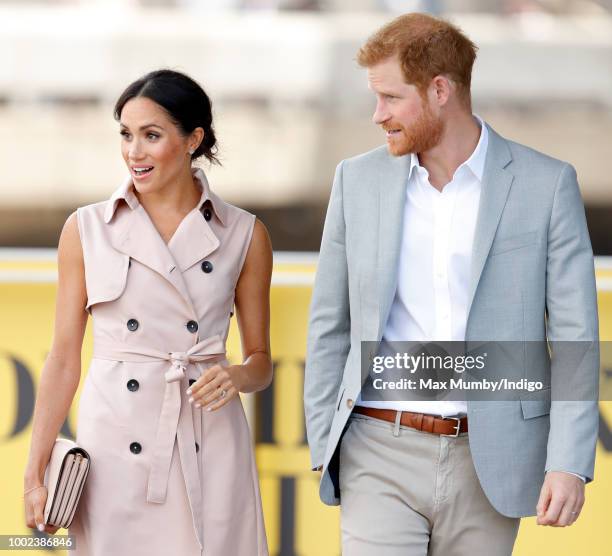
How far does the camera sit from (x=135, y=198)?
3.18 metres

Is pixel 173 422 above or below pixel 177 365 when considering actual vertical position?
below

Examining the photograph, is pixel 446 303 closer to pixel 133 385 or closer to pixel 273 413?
pixel 133 385

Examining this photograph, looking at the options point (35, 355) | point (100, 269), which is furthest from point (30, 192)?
point (100, 269)

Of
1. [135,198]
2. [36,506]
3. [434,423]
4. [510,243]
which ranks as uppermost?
[135,198]

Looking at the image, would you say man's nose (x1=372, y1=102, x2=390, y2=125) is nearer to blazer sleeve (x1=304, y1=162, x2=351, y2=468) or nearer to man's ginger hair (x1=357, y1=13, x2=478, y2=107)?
man's ginger hair (x1=357, y1=13, x2=478, y2=107)

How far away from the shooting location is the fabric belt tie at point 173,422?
3023 mm

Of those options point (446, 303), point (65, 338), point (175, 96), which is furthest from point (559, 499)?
point (175, 96)

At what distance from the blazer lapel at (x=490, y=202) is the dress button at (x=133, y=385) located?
32.1 inches

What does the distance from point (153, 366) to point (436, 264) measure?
28.5 inches

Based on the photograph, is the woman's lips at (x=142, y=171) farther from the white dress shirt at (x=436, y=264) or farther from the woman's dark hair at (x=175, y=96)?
the white dress shirt at (x=436, y=264)

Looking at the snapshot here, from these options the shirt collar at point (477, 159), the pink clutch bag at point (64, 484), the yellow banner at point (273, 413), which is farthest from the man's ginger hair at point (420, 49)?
the yellow banner at point (273, 413)

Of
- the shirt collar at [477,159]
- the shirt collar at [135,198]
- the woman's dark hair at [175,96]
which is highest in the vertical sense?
the woman's dark hair at [175,96]

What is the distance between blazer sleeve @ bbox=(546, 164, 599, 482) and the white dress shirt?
0.20m

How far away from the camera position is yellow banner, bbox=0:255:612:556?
449cm
